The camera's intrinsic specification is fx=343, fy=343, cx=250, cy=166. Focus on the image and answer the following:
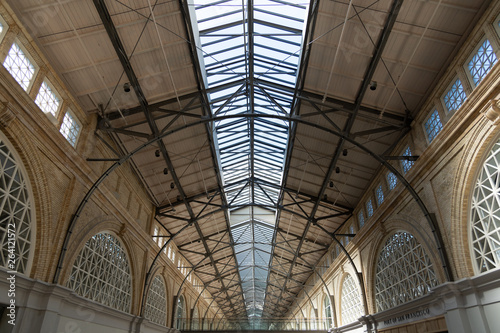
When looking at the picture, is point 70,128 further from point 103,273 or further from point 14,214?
point 103,273

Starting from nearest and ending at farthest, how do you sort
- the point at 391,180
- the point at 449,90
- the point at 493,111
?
the point at 493,111 < the point at 449,90 < the point at 391,180

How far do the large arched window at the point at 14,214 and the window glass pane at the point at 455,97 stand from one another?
17.4m

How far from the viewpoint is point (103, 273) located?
19125 millimetres

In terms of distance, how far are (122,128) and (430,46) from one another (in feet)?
52.4

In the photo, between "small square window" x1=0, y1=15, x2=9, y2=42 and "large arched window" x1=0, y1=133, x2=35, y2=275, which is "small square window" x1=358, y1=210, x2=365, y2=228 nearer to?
"large arched window" x1=0, y1=133, x2=35, y2=275

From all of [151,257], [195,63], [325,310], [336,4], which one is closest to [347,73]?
[336,4]

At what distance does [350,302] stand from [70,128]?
81.2 ft

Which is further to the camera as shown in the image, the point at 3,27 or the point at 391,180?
the point at 391,180

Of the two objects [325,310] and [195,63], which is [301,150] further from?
[325,310]

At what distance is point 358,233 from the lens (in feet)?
83.1

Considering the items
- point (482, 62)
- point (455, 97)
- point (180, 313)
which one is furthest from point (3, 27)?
point (180, 313)

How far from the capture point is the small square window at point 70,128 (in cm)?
1585

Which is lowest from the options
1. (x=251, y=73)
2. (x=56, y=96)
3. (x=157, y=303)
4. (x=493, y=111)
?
(x=157, y=303)

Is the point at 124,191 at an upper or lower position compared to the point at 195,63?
lower
